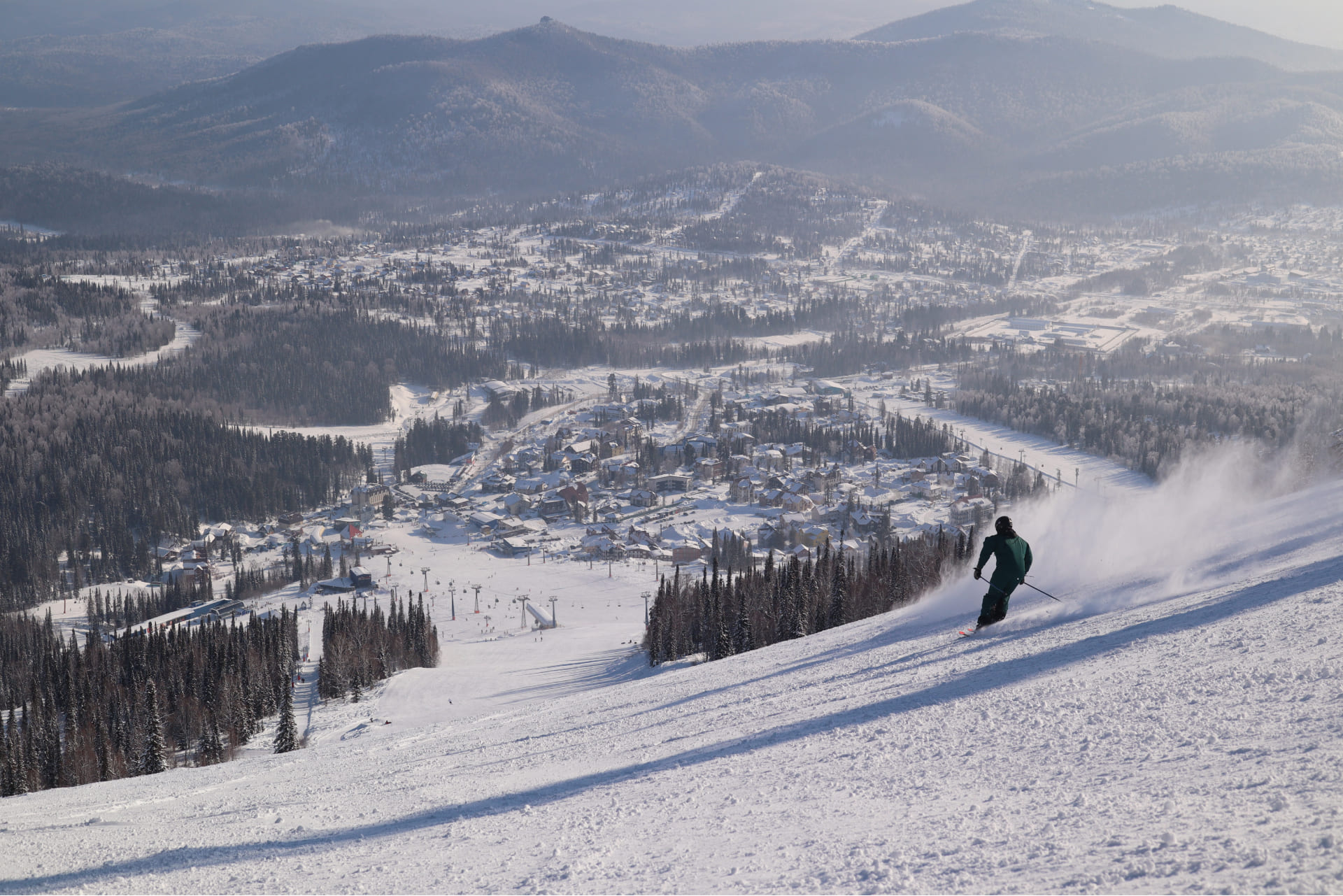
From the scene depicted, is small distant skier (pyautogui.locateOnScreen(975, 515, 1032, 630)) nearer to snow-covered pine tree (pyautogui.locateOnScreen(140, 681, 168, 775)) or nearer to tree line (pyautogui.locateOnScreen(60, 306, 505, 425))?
snow-covered pine tree (pyautogui.locateOnScreen(140, 681, 168, 775))

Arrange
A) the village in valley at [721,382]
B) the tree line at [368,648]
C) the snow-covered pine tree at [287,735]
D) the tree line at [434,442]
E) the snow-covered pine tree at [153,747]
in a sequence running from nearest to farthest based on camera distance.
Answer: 1. the snow-covered pine tree at [287,735]
2. the snow-covered pine tree at [153,747]
3. the tree line at [368,648]
4. the village in valley at [721,382]
5. the tree line at [434,442]

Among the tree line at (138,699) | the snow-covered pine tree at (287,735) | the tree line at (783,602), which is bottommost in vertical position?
the tree line at (138,699)

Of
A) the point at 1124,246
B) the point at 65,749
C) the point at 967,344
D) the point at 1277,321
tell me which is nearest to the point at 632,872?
the point at 65,749

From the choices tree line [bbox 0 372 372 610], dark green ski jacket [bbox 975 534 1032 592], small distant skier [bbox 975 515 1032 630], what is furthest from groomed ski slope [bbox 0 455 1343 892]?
tree line [bbox 0 372 372 610]

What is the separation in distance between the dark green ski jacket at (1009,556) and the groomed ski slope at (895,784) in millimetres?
929

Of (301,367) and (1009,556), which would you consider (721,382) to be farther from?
(1009,556)

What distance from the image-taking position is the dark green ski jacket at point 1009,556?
12828mm

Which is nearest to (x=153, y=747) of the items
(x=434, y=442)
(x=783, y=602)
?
(x=783, y=602)

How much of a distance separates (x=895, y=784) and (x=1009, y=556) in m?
4.92

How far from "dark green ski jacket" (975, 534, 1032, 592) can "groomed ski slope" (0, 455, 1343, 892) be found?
929mm

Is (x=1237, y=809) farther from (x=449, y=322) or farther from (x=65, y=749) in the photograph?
(x=449, y=322)

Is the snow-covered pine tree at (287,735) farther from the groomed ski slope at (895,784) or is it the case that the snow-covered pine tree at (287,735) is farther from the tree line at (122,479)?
the tree line at (122,479)

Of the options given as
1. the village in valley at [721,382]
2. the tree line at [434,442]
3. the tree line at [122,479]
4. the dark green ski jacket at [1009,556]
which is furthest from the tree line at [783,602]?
the tree line at [434,442]

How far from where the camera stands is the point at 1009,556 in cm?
1292
